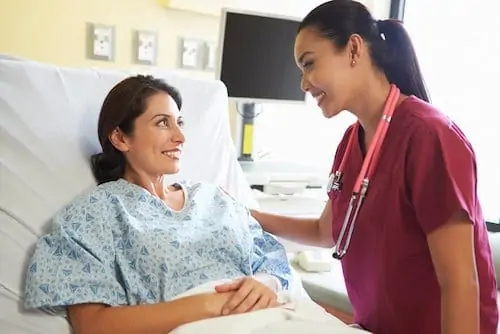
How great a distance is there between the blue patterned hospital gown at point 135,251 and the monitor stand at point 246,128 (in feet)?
3.23

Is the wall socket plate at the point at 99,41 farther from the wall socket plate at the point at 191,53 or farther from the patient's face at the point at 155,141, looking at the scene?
the patient's face at the point at 155,141

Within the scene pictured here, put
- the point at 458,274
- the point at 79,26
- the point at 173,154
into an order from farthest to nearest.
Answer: the point at 79,26 < the point at 173,154 < the point at 458,274

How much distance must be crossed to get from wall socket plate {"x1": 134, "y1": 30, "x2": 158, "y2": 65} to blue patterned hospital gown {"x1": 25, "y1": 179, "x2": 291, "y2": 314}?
0.91 metres

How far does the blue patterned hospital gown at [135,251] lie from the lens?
1.18 metres

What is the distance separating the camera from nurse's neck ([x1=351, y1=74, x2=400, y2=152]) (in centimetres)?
130

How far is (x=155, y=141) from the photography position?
4.64ft

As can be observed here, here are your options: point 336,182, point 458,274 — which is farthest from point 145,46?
point 458,274

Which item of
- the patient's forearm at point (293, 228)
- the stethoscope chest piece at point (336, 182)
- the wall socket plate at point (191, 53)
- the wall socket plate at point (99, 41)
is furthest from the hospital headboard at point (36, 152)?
the wall socket plate at point (191, 53)

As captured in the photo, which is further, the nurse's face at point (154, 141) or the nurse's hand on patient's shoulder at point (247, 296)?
the nurse's face at point (154, 141)

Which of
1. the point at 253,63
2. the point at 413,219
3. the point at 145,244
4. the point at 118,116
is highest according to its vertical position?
the point at 253,63

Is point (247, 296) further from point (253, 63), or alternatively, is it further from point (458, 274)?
point (253, 63)

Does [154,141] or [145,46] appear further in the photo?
[145,46]

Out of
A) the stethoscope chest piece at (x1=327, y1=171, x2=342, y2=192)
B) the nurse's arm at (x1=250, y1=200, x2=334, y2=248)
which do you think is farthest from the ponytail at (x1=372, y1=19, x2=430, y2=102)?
the nurse's arm at (x1=250, y1=200, x2=334, y2=248)

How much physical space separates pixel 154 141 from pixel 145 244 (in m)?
0.25
